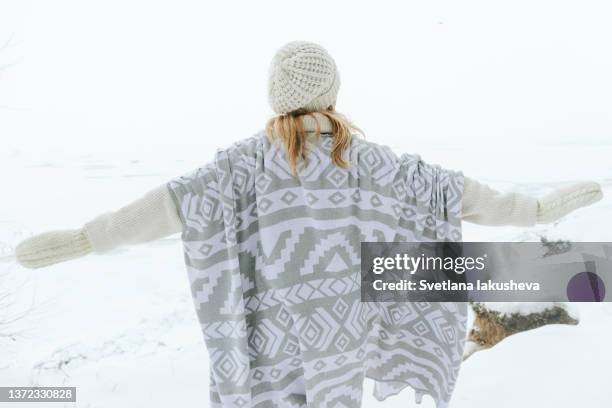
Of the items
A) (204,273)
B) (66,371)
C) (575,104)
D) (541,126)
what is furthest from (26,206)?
(575,104)

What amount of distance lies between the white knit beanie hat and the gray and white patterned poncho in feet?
0.28

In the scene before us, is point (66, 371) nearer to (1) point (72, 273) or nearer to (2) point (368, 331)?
(1) point (72, 273)

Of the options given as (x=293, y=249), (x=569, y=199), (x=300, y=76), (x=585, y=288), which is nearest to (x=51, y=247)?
(x=293, y=249)

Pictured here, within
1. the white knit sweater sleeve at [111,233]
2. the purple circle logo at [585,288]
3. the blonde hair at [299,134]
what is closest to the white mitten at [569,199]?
the blonde hair at [299,134]

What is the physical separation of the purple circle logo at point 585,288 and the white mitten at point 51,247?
1.44 metres

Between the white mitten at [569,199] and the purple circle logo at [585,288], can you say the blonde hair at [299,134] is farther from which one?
the purple circle logo at [585,288]

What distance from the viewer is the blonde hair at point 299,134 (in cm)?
96

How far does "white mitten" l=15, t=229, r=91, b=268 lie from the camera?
36.1 inches

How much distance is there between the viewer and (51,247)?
922 mm

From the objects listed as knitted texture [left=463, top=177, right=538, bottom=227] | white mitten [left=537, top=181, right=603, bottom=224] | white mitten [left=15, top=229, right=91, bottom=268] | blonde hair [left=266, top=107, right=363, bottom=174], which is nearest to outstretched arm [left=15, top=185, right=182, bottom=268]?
white mitten [left=15, top=229, right=91, bottom=268]

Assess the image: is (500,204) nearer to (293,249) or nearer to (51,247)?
(293,249)

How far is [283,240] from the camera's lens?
97 centimetres

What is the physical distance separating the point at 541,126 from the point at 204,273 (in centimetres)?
170

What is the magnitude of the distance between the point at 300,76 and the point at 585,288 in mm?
1237
